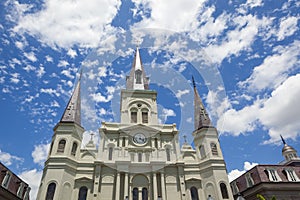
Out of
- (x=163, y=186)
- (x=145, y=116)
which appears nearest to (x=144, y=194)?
(x=163, y=186)

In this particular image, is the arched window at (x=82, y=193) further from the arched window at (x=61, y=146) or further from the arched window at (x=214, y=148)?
the arched window at (x=214, y=148)

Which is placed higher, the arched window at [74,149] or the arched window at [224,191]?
the arched window at [74,149]

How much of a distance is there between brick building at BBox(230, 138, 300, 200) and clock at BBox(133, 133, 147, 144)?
13.3 metres

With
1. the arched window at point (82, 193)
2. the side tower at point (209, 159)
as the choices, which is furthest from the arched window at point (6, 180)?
the side tower at point (209, 159)

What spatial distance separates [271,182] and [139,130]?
17.3m

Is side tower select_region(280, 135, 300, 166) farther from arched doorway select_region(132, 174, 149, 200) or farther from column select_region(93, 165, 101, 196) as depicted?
column select_region(93, 165, 101, 196)

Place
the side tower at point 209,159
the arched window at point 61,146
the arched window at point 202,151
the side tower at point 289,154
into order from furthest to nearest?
the side tower at point 289,154
the arched window at point 202,151
the arched window at point 61,146
the side tower at point 209,159

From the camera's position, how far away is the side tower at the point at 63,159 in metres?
23.3

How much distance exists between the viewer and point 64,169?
24469 mm

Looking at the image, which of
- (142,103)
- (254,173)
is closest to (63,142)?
(142,103)

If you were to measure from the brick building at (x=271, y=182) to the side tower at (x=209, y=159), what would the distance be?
83.8 inches

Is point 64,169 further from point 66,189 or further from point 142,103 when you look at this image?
point 142,103

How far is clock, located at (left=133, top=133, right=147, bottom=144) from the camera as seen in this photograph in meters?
29.5

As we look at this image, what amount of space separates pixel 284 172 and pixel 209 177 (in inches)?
360
